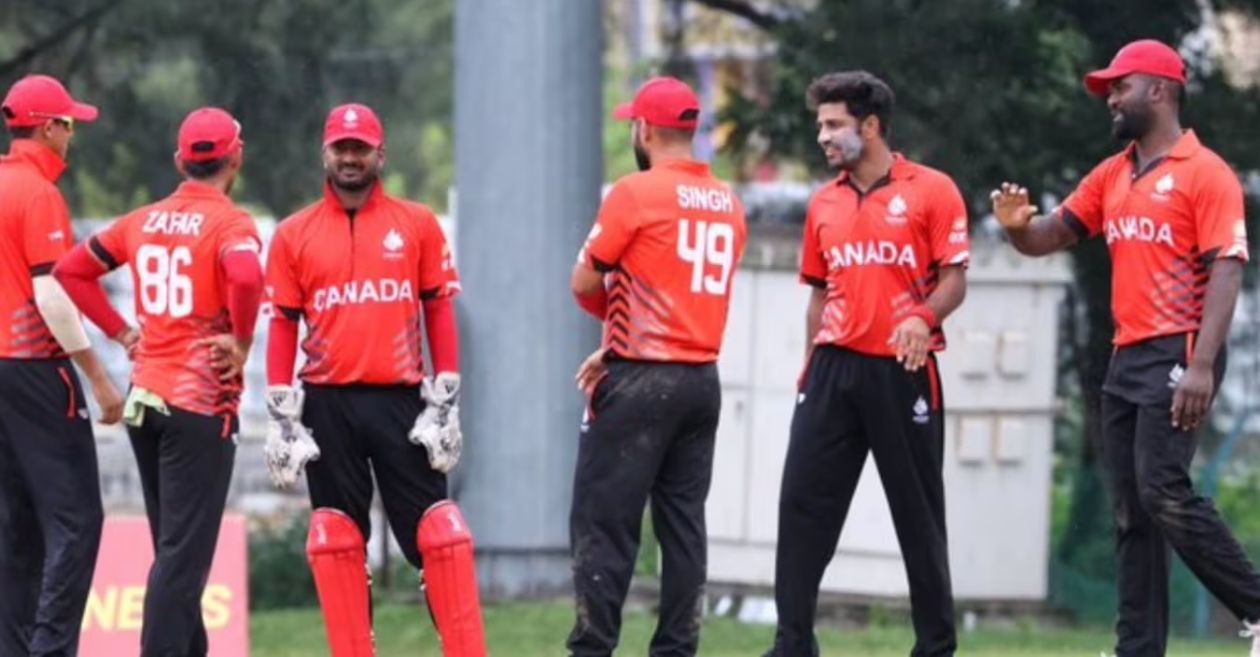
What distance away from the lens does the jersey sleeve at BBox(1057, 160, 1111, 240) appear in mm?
10609

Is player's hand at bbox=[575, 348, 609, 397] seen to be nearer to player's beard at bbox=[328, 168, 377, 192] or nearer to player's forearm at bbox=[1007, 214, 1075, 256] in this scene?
player's beard at bbox=[328, 168, 377, 192]

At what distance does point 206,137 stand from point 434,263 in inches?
41.9

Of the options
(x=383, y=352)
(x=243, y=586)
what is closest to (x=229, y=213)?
(x=383, y=352)

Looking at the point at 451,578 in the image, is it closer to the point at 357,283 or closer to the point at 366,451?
the point at 366,451

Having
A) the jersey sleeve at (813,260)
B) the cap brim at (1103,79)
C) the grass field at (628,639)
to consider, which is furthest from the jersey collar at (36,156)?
the cap brim at (1103,79)

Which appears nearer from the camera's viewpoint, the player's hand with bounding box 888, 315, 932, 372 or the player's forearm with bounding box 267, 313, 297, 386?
the player's hand with bounding box 888, 315, 932, 372

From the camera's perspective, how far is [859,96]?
1045cm

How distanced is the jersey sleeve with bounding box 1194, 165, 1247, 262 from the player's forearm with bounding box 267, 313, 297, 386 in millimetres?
3286

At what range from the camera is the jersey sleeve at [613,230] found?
1026cm

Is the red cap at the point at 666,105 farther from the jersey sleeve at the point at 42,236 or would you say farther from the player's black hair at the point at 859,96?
the jersey sleeve at the point at 42,236

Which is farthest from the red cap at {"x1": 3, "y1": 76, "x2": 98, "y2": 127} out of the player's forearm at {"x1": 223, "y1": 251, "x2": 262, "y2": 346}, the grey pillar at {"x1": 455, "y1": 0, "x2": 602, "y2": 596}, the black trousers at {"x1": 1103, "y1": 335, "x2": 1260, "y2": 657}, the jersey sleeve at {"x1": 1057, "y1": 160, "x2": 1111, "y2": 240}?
the grey pillar at {"x1": 455, "y1": 0, "x2": 602, "y2": 596}

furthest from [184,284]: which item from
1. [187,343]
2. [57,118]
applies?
[57,118]

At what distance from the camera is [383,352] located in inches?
404

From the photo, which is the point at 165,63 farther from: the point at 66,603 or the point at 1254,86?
the point at 66,603
